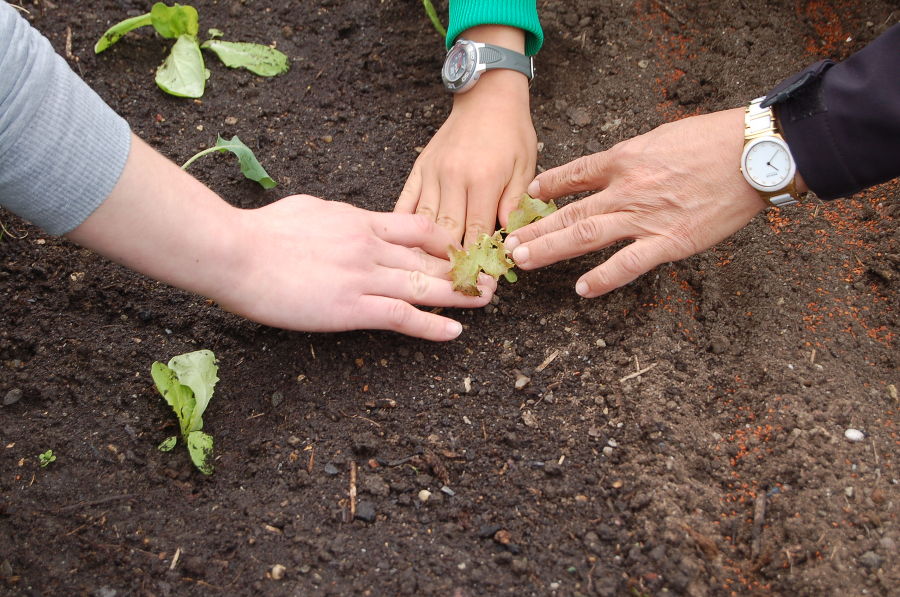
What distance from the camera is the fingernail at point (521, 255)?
2084 mm

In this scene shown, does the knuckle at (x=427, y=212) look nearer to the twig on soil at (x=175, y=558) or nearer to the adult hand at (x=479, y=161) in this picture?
the adult hand at (x=479, y=161)

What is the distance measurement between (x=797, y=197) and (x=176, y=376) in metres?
1.69

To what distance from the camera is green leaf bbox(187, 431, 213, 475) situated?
1875 mm

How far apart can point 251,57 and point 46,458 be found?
1656mm

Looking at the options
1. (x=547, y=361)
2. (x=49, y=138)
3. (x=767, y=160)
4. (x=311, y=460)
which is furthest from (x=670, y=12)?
(x=49, y=138)

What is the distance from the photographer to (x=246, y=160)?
238 cm

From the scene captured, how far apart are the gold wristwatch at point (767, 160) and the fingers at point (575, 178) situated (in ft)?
1.23

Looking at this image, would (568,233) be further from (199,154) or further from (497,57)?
(199,154)

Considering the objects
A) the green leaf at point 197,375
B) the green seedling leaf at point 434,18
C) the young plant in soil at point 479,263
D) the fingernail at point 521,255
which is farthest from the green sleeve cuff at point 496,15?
the green leaf at point 197,375

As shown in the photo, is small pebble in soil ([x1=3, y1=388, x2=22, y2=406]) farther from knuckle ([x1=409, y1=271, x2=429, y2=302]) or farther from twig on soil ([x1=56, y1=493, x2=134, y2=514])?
knuckle ([x1=409, y1=271, x2=429, y2=302])

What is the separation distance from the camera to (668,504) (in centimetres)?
172

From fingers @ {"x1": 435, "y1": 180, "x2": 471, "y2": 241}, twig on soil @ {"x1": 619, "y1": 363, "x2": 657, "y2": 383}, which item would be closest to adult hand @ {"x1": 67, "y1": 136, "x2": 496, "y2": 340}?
fingers @ {"x1": 435, "y1": 180, "x2": 471, "y2": 241}

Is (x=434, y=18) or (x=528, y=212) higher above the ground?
(x=434, y=18)

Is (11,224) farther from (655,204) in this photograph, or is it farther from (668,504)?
(668,504)
